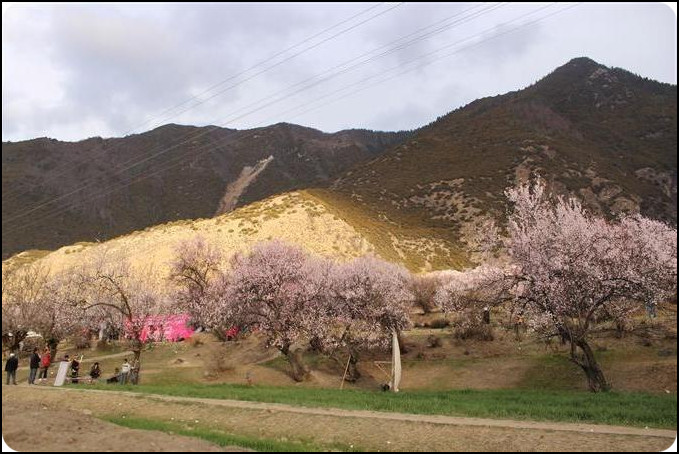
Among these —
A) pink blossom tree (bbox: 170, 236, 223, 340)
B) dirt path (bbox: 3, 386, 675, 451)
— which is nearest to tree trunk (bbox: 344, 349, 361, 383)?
pink blossom tree (bbox: 170, 236, 223, 340)

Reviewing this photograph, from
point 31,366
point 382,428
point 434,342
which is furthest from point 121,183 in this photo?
point 382,428

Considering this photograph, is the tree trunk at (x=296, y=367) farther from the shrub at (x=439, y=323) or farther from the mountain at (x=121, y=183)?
the mountain at (x=121, y=183)

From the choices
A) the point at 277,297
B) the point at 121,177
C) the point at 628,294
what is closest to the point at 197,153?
the point at 121,177

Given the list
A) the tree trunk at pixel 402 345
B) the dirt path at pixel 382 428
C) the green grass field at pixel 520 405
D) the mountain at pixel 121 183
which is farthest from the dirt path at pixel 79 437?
the mountain at pixel 121 183

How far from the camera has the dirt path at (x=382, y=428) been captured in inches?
497

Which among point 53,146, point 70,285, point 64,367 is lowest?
point 64,367

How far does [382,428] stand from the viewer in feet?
47.2

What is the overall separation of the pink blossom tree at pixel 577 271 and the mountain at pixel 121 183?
110 meters

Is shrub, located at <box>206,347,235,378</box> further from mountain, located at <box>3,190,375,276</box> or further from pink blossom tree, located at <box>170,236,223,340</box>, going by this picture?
mountain, located at <box>3,190,375,276</box>

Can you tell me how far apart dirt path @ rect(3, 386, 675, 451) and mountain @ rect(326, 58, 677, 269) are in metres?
58.9

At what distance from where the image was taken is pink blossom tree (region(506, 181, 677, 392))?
23484 mm

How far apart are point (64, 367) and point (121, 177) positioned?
471ft

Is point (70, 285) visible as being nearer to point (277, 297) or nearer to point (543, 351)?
point (277, 297)

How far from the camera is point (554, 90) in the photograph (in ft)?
562
